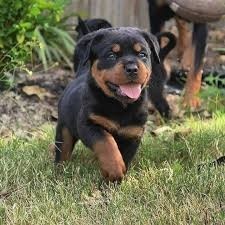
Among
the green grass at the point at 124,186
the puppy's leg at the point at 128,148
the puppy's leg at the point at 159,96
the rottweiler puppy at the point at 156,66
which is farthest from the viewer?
the puppy's leg at the point at 159,96

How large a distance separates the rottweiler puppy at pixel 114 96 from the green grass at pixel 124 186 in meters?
0.21

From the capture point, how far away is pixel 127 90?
197 inches

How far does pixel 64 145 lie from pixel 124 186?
3.02 feet

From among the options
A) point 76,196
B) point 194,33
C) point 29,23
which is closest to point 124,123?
point 76,196

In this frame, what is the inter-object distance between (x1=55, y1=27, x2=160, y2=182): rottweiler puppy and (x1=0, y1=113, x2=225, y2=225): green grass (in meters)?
0.21

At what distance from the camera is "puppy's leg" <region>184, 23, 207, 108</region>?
26.1 feet

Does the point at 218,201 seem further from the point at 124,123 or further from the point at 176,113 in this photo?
the point at 176,113

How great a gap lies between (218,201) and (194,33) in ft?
12.2

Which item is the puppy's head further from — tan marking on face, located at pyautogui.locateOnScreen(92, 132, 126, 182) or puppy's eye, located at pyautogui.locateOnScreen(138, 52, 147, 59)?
tan marking on face, located at pyautogui.locateOnScreen(92, 132, 126, 182)

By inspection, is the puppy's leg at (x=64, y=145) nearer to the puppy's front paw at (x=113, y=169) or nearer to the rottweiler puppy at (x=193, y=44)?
the puppy's front paw at (x=113, y=169)

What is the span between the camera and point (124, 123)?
521 centimetres

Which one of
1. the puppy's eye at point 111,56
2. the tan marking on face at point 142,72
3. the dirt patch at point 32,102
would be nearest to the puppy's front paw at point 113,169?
the tan marking on face at point 142,72

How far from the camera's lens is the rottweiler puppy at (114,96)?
4.98 m

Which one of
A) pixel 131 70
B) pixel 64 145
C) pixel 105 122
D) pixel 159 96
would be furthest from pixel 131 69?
pixel 159 96
